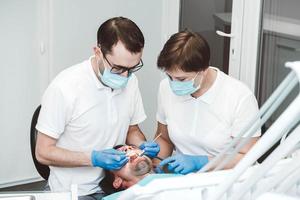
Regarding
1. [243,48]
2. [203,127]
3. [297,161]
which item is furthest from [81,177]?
[297,161]

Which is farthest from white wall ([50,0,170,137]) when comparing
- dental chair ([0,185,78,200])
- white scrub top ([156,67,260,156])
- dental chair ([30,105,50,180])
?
dental chair ([0,185,78,200])

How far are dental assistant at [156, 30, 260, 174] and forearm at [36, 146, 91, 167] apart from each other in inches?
11.3

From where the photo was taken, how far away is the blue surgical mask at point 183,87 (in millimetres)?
1906

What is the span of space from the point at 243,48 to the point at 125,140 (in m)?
0.91

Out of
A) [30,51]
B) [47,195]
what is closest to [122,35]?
[47,195]

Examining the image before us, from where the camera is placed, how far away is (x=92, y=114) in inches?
76.5

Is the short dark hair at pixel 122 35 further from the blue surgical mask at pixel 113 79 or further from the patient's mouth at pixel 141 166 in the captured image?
the patient's mouth at pixel 141 166

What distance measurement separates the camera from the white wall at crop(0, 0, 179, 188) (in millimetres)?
3010

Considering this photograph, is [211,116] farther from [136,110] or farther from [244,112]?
[136,110]

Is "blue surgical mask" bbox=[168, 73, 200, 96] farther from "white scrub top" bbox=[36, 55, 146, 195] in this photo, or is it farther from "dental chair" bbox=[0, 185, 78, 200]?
"dental chair" bbox=[0, 185, 78, 200]

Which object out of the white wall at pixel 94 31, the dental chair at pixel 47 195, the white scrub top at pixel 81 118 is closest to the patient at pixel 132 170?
the white scrub top at pixel 81 118

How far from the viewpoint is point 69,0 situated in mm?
3072

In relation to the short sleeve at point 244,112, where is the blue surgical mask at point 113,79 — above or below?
above

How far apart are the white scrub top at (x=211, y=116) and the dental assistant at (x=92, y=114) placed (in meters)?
0.18
